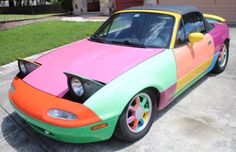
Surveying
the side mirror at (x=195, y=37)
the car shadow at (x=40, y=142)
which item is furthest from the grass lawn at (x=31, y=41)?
the side mirror at (x=195, y=37)

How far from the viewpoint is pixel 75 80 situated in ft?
9.41

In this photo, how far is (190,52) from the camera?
387 centimetres

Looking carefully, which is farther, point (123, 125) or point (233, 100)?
point (233, 100)

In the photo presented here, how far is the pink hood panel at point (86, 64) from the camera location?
3018 millimetres

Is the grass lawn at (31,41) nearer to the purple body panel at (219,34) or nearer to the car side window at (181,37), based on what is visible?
the car side window at (181,37)

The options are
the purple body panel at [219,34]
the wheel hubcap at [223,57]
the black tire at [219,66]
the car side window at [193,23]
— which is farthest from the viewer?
the wheel hubcap at [223,57]

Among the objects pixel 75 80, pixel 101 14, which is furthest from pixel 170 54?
pixel 101 14

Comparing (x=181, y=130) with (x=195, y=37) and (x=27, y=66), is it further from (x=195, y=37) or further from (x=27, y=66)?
(x=27, y=66)

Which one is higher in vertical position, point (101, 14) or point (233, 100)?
point (101, 14)

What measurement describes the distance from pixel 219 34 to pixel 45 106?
349 cm

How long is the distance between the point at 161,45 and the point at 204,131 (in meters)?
1.23

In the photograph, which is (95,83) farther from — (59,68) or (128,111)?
(59,68)

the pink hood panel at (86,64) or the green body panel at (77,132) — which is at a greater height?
the pink hood panel at (86,64)

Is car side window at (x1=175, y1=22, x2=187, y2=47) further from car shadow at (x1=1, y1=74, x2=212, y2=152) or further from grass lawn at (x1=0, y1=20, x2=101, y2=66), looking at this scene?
grass lawn at (x1=0, y1=20, x2=101, y2=66)
